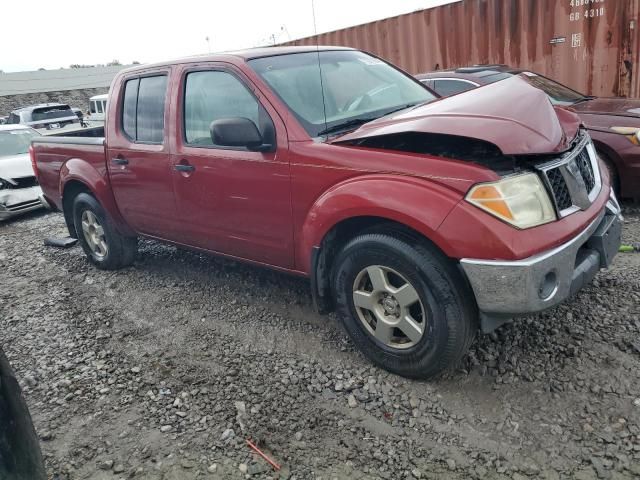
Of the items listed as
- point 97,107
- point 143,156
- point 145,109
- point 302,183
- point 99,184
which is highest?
point 145,109

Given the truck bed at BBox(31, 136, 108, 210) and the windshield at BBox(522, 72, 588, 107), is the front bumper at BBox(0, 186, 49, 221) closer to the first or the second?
the truck bed at BBox(31, 136, 108, 210)

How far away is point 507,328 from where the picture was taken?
329cm

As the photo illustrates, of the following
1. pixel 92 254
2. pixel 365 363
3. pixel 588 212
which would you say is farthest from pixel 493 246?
pixel 92 254

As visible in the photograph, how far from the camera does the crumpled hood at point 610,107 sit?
17.1 ft

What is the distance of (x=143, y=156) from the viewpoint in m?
4.12

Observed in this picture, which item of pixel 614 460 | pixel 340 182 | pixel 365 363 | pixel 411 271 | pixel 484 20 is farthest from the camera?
pixel 484 20

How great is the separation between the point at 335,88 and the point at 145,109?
1618mm

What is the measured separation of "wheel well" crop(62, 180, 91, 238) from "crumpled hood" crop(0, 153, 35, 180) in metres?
3.53

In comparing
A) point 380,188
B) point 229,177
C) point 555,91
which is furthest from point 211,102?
point 555,91

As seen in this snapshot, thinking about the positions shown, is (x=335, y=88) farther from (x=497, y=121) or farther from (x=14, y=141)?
(x=14, y=141)

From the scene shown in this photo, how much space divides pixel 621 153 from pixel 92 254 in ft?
16.9

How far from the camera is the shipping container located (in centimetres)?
738

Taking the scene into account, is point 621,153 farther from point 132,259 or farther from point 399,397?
point 132,259

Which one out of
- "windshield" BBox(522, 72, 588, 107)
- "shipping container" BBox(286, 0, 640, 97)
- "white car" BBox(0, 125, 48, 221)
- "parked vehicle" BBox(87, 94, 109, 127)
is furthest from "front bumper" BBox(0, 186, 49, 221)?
"parked vehicle" BBox(87, 94, 109, 127)
